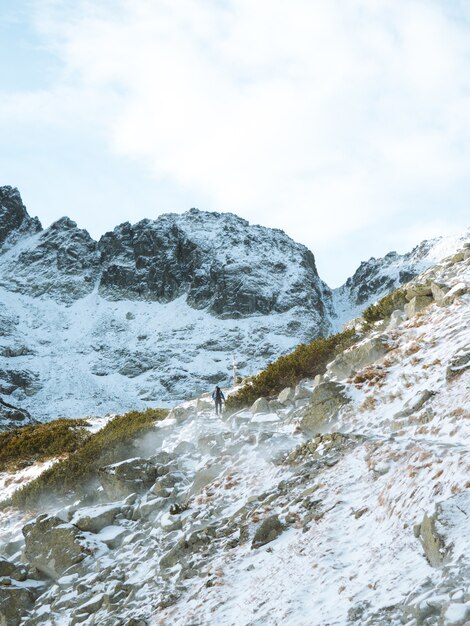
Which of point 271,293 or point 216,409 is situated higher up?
point 271,293

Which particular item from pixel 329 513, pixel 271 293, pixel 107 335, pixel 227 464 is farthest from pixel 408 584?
pixel 271 293

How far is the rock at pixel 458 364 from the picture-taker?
459 inches

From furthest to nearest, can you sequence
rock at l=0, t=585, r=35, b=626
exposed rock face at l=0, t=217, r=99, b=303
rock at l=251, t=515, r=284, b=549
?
1. exposed rock face at l=0, t=217, r=99, b=303
2. rock at l=0, t=585, r=35, b=626
3. rock at l=251, t=515, r=284, b=549

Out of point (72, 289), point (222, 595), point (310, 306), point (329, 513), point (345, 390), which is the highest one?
point (72, 289)

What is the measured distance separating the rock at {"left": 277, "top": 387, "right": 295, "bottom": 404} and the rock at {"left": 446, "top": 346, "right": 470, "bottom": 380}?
214 inches

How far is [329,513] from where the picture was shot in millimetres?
9195

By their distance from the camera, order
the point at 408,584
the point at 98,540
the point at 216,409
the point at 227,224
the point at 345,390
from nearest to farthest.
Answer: the point at 408,584 → the point at 98,540 → the point at 345,390 → the point at 216,409 → the point at 227,224

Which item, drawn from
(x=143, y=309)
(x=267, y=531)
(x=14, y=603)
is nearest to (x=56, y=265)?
(x=143, y=309)

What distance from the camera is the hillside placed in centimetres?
707

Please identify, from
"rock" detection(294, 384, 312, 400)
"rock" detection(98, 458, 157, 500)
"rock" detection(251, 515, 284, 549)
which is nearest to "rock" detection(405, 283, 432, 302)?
"rock" detection(294, 384, 312, 400)

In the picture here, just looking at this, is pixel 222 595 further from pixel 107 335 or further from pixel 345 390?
pixel 107 335

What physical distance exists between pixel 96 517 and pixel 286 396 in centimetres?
631

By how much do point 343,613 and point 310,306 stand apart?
163m

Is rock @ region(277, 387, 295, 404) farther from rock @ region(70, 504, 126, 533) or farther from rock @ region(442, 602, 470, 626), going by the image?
rock @ region(442, 602, 470, 626)
